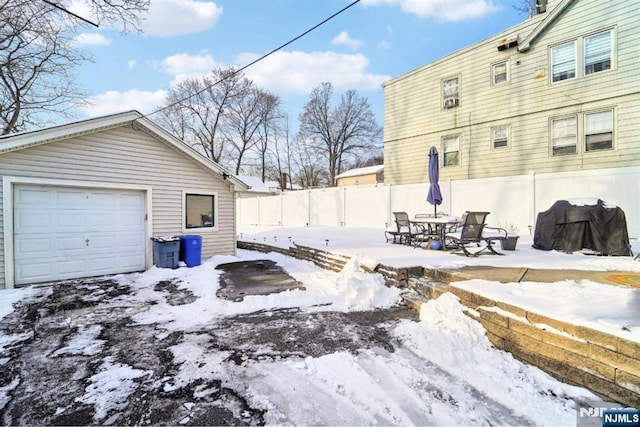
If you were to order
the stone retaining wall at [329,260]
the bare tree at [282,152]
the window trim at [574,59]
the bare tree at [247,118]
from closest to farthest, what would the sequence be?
the stone retaining wall at [329,260] → the window trim at [574,59] → the bare tree at [247,118] → the bare tree at [282,152]

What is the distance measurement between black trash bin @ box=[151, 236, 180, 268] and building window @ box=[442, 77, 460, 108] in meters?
11.5

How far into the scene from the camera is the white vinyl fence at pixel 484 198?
333 inches

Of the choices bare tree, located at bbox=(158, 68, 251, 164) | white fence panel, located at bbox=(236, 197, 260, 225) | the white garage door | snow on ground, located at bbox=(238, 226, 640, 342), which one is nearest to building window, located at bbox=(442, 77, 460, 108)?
snow on ground, located at bbox=(238, 226, 640, 342)

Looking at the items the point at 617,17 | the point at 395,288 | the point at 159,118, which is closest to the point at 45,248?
the point at 395,288

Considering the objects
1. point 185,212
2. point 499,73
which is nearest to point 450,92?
point 499,73

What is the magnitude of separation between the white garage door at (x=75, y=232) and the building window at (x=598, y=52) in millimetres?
13960

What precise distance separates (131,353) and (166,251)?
485 cm

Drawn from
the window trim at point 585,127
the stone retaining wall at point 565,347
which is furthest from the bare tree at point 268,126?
the stone retaining wall at point 565,347

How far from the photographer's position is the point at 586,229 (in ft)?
21.9

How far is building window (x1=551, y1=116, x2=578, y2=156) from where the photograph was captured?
1013cm

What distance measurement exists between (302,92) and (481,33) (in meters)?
22.2
